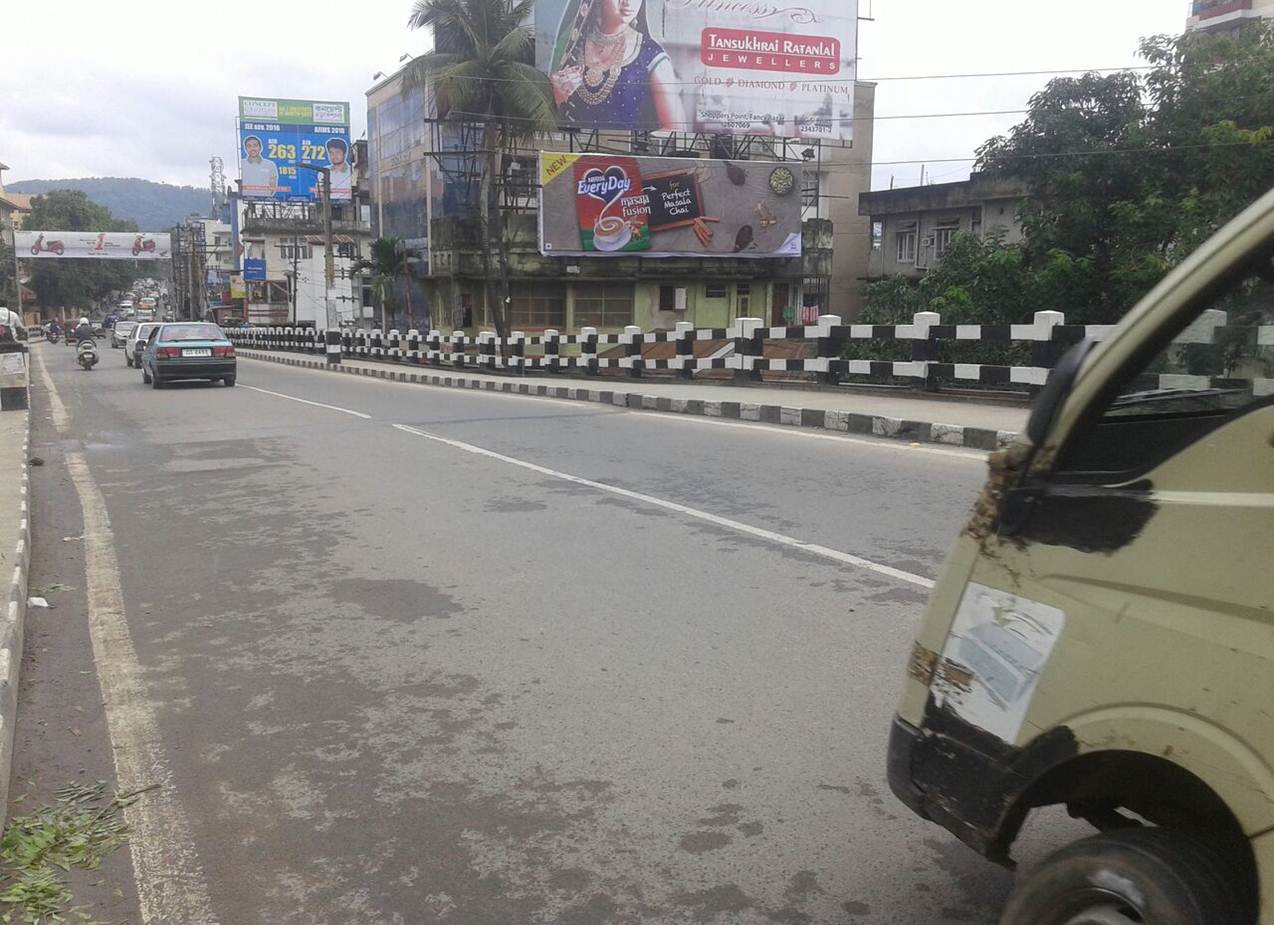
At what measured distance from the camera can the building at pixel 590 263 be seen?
36438 mm

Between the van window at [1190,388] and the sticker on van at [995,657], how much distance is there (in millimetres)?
295

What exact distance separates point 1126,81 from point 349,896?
987 inches

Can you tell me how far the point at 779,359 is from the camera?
687 inches

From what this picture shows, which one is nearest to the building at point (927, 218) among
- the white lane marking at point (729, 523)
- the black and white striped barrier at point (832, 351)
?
the black and white striped barrier at point (832, 351)

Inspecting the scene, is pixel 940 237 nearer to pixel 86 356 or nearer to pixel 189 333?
pixel 189 333

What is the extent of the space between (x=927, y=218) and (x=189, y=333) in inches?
958

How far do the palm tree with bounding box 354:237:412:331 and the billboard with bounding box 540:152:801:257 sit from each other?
8.86 m

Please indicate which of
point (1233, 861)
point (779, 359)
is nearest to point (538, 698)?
point (1233, 861)

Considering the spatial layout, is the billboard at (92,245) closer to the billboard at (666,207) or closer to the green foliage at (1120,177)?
the billboard at (666,207)

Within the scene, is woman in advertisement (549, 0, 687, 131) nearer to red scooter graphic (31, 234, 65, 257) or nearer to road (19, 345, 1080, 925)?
road (19, 345, 1080, 925)

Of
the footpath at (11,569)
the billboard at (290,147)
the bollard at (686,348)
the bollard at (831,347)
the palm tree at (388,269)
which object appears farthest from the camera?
the billboard at (290,147)

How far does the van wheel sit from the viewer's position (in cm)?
181

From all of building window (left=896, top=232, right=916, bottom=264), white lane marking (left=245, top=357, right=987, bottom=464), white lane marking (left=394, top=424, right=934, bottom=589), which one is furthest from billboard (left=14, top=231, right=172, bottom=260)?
white lane marking (left=394, top=424, right=934, bottom=589)

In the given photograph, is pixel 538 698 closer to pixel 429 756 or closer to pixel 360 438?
pixel 429 756
